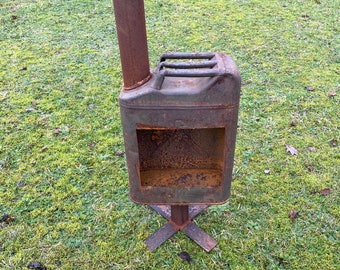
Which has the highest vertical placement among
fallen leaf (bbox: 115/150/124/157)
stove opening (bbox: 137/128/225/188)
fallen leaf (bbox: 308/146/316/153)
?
stove opening (bbox: 137/128/225/188)

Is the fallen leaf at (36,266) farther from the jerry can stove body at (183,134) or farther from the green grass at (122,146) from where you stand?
the jerry can stove body at (183,134)

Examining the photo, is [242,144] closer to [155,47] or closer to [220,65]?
[220,65]

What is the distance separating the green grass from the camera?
2.35 m

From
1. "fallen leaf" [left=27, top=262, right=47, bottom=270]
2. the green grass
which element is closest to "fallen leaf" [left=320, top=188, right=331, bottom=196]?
the green grass

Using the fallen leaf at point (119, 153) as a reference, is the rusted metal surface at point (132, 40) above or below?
above

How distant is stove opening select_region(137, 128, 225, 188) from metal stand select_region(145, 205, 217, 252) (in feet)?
1.26

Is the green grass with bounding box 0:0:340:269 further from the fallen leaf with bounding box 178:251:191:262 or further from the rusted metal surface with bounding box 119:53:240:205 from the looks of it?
the rusted metal surface with bounding box 119:53:240:205

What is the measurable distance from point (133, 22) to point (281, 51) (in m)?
3.30

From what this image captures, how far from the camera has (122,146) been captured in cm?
315

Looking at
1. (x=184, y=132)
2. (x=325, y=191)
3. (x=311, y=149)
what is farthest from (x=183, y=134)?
(x=311, y=149)

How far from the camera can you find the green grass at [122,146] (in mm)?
2354

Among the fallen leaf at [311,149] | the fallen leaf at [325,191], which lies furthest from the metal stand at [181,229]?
the fallen leaf at [311,149]

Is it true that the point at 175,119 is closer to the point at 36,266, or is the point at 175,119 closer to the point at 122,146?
the point at 36,266

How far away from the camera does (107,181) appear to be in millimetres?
2830
